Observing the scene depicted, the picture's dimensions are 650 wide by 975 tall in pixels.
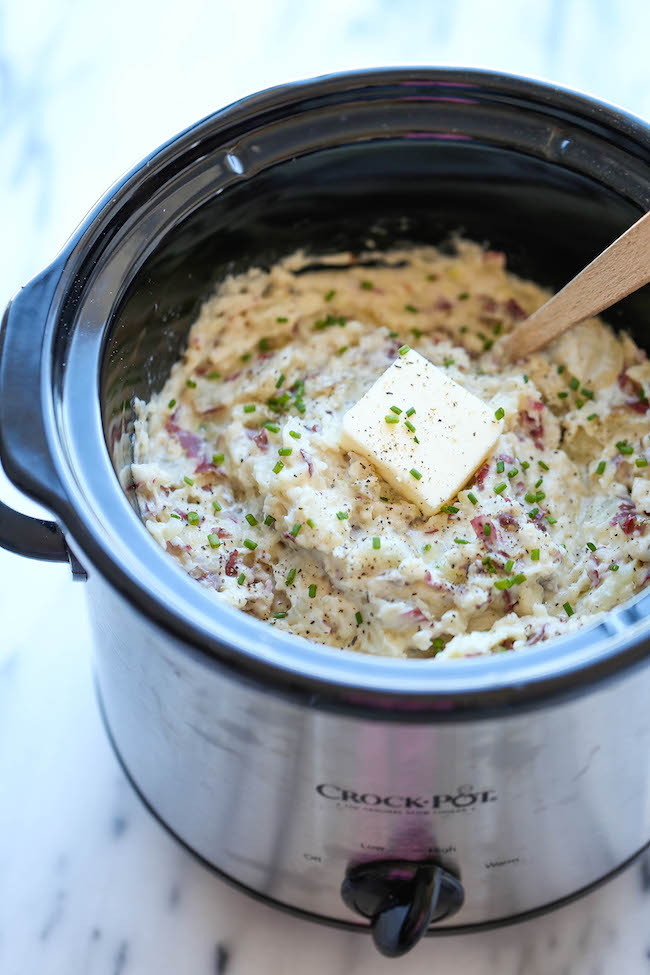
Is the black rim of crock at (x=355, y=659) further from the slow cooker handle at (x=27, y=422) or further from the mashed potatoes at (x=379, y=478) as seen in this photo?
the mashed potatoes at (x=379, y=478)

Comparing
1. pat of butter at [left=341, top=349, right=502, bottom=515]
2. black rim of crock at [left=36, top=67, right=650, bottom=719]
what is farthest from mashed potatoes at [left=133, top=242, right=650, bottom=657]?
black rim of crock at [left=36, top=67, right=650, bottom=719]

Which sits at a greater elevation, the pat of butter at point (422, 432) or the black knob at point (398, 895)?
the pat of butter at point (422, 432)

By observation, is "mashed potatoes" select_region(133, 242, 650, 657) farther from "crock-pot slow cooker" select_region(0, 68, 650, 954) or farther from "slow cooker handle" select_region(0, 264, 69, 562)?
"slow cooker handle" select_region(0, 264, 69, 562)

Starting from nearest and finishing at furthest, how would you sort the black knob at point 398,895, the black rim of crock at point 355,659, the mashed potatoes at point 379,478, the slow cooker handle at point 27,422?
1. the black rim of crock at point 355,659
2. the slow cooker handle at point 27,422
3. the black knob at point 398,895
4. the mashed potatoes at point 379,478

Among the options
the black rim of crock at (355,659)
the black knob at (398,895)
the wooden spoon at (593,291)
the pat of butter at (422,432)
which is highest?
the wooden spoon at (593,291)

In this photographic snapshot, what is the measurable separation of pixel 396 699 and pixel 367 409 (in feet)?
1.78

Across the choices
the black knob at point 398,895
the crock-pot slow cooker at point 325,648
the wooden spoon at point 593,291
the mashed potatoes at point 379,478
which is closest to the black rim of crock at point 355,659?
the crock-pot slow cooker at point 325,648

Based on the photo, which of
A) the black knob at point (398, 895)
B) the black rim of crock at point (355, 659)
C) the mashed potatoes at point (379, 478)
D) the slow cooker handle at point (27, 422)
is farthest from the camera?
the mashed potatoes at point (379, 478)

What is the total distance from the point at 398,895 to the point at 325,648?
39cm

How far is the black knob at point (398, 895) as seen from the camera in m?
1.23

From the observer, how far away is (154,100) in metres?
2.21

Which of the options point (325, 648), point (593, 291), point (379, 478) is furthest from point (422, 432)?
point (325, 648)

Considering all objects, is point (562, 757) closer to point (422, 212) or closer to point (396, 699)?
point (396, 699)

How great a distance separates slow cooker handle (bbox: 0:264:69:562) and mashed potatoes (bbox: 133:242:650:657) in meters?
0.20
